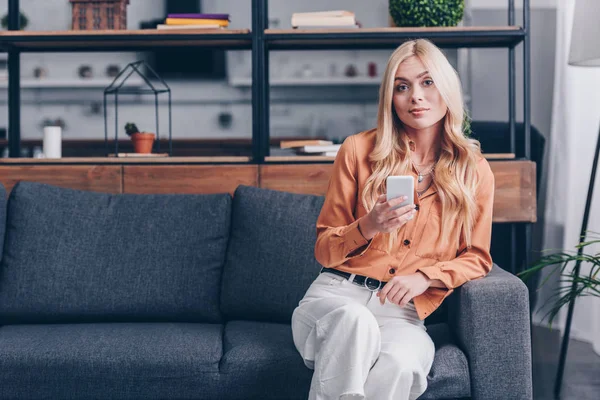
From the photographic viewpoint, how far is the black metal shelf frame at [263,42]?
2682 mm

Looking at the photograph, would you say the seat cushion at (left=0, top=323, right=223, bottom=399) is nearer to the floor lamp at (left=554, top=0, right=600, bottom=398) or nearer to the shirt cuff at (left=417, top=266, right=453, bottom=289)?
the shirt cuff at (left=417, top=266, right=453, bottom=289)

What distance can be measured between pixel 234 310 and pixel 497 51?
3397 mm

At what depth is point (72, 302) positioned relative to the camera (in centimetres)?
225

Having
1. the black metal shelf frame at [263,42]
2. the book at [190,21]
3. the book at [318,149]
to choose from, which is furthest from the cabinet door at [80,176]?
the book at [318,149]

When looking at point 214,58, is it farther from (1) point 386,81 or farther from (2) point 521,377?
(2) point 521,377

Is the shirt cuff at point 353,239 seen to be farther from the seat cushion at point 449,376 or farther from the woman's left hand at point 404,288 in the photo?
the seat cushion at point 449,376

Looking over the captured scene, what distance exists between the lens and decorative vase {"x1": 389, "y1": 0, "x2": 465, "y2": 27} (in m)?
2.71

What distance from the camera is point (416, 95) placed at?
1.86 meters

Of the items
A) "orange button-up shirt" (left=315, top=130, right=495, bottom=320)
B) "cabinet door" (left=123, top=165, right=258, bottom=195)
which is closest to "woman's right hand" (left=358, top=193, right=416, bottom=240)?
"orange button-up shirt" (left=315, top=130, right=495, bottom=320)

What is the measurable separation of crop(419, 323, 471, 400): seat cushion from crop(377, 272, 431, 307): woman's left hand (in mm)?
178

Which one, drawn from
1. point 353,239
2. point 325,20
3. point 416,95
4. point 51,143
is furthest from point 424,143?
point 51,143


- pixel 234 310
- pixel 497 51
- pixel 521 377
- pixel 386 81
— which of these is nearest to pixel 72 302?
pixel 234 310

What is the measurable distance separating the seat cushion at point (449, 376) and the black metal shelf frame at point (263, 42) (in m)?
0.92

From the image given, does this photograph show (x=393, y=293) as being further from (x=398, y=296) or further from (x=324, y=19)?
(x=324, y=19)
